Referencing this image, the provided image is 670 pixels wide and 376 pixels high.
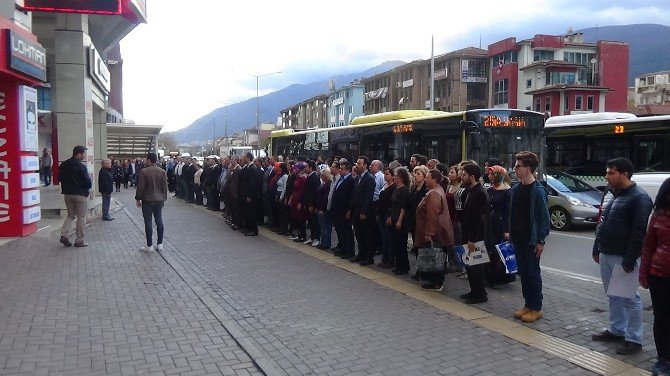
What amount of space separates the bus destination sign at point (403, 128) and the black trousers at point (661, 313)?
43.4 ft

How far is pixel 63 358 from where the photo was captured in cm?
536

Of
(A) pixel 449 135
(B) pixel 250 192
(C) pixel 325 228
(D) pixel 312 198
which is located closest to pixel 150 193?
(B) pixel 250 192

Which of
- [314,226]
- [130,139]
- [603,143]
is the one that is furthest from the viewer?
[130,139]

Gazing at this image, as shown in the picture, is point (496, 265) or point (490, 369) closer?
point (490, 369)

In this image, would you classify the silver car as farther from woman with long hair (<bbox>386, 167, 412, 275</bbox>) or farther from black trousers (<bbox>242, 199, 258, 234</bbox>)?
black trousers (<bbox>242, 199, 258, 234</bbox>)

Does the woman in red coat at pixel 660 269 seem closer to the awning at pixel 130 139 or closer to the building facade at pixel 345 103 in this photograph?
the awning at pixel 130 139

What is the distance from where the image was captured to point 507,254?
7340 mm

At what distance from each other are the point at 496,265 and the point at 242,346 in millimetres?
4198

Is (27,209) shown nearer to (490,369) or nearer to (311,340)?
(311,340)

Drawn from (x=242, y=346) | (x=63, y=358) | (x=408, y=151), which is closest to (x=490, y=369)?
(x=242, y=346)

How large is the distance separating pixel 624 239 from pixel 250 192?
9924 mm

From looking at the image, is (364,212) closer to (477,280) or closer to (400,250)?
(400,250)

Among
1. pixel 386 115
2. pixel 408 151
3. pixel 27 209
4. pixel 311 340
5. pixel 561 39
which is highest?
pixel 561 39

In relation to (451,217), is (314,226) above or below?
below
